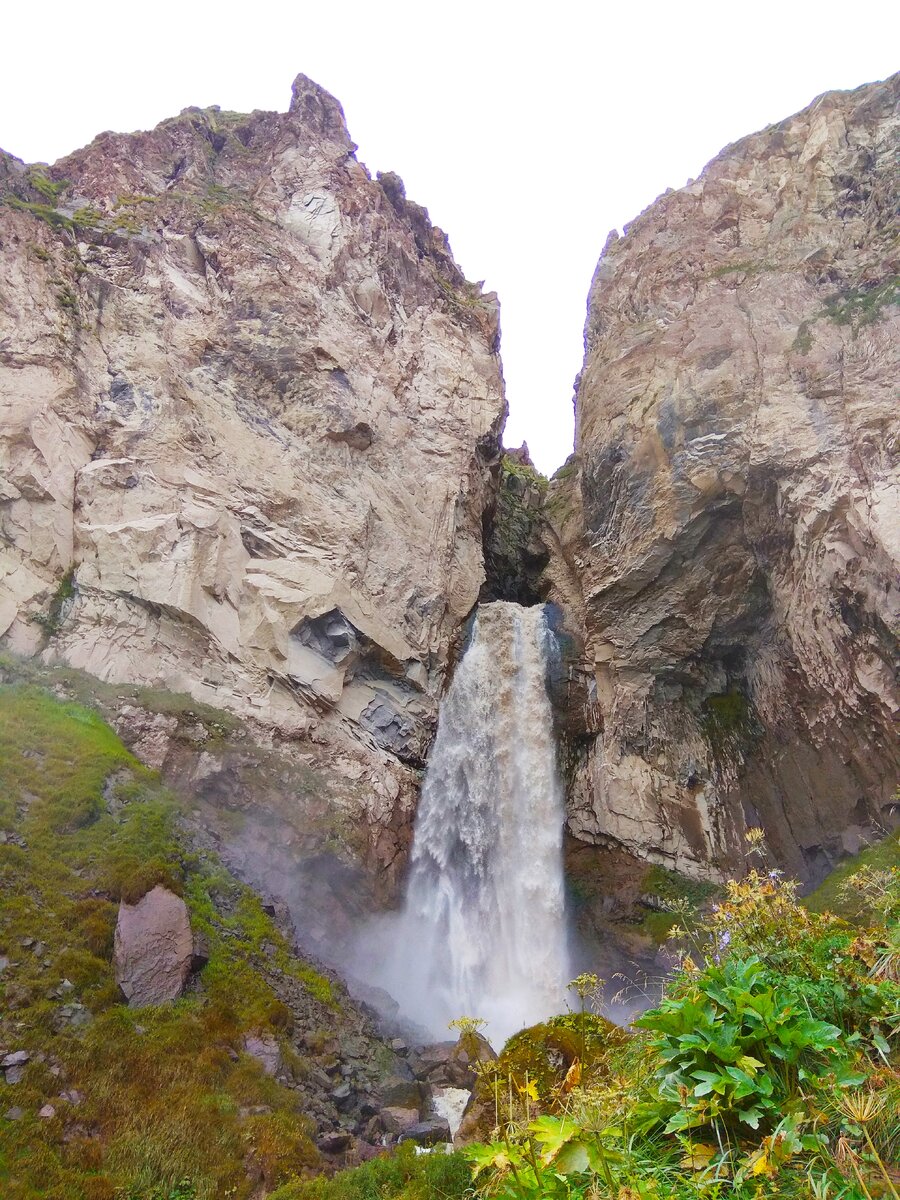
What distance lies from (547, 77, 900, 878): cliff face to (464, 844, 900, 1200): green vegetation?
620 inches

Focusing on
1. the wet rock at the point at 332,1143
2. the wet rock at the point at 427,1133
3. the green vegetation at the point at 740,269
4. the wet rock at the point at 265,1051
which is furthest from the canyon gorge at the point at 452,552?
the wet rock at the point at 332,1143

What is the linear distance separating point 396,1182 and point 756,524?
19245 mm

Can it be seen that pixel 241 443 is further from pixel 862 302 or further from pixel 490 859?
pixel 862 302

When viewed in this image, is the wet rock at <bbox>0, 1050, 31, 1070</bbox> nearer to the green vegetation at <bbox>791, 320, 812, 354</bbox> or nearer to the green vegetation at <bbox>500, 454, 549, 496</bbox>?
the green vegetation at <bbox>791, 320, 812, 354</bbox>

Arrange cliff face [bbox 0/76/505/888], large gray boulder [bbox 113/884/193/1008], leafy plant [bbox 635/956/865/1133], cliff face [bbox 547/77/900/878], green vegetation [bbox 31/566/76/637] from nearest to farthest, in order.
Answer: leafy plant [bbox 635/956/865/1133] < large gray boulder [bbox 113/884/193/1008] < green vegetation [bbox 31/566/76/637] < cliff face [bbox 547/77/900/878] < cliff face [bbox 0/76/505/888]

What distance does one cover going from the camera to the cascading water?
60.4 feet

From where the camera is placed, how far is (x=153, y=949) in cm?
1091

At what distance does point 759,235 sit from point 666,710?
18.4 metres

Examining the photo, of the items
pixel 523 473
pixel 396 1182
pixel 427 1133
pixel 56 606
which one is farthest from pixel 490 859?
pixel 523 473

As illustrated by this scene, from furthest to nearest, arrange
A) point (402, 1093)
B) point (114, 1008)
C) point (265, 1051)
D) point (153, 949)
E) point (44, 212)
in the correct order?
point (44, 212) < point (402, 1093) < point (153, 949) < point (265, 1051) < point (114, 1008)

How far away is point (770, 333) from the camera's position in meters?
23.2

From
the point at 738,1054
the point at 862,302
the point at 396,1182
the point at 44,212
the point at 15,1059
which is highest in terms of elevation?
the point at 862,302

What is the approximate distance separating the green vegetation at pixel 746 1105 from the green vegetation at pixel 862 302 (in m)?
21.8

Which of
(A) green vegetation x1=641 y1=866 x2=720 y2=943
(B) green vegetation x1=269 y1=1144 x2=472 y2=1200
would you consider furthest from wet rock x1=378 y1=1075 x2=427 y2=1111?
(A) green vegetation x1=641 y1=866 x2=720 y2=943
